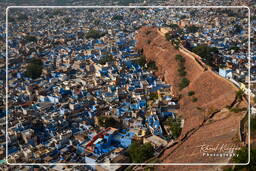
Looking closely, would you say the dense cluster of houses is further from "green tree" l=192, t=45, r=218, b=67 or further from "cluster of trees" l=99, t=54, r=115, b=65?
"green tree" l=192, t=45, r=218, b=67

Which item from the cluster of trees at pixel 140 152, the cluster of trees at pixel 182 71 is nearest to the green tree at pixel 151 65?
the cluster of trees at pixel 182 71

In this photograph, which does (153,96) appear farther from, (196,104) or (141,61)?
(141,61)

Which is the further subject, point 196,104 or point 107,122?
point 196,104

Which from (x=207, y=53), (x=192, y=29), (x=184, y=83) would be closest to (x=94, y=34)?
(x=192, y=29)

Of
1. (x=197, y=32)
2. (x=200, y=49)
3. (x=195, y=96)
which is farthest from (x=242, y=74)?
(x=197, y=32)

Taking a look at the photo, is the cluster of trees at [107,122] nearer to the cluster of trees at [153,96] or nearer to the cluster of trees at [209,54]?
the cluster of trees at [153,96]

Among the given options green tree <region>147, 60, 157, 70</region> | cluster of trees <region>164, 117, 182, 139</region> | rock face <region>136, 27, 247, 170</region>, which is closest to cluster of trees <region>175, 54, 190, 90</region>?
rock face <region>136, 27, 247, 170</region>

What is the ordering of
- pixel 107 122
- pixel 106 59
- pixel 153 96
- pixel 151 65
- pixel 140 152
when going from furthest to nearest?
pixel 106 59
pixel 151 65
pixel 153 96
pixel 107 122
pixel 140 152
